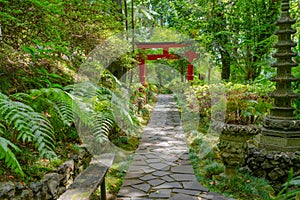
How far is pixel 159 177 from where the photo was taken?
3924mm

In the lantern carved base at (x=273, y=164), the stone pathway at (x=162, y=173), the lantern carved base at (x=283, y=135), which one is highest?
the lantern carved base at (x=283, y=135)

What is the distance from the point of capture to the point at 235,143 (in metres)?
3.66

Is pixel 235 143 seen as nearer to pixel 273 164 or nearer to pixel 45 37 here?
pixel 273 164

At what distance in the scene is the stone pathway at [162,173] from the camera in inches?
132

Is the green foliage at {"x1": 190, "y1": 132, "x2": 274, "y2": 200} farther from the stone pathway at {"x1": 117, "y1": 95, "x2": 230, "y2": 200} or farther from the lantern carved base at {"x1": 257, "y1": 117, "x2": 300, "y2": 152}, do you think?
the lantern carved base at {"x1": 257, "y1": 117, "x2": 300, "y2": 152}

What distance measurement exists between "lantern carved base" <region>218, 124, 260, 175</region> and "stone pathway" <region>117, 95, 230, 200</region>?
1.73 feet

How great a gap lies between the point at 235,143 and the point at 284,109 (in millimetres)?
779

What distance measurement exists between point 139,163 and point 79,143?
1.15 meters

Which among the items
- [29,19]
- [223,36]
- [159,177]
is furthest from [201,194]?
[223,36]


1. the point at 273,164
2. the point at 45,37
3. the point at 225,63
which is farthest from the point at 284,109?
the point at 225,63

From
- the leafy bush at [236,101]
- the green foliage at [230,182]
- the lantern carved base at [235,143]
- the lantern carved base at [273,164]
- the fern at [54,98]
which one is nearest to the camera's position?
the fern at [54,98]

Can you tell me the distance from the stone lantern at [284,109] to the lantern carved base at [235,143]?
0.68 feet

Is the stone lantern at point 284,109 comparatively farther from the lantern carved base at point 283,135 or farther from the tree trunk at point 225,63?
the tree trunk at point 225,63

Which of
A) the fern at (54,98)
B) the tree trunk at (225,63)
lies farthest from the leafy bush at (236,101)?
the fern at (54,98)
